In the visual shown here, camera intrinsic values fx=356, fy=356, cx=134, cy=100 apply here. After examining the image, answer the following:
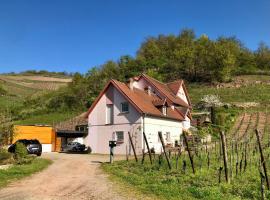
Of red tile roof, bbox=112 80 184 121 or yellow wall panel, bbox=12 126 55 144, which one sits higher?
red tile roof, bbox=112 80 184 121

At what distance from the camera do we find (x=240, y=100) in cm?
6662

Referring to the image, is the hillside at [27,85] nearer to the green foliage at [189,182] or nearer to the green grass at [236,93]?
the green grass at [236,93]

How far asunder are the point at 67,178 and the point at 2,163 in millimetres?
6726

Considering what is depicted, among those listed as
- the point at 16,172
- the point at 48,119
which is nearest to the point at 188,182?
the point at 16,172

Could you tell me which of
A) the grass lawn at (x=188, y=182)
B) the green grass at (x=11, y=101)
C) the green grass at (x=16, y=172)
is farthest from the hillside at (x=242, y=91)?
the green grass at (x=16, y=172)

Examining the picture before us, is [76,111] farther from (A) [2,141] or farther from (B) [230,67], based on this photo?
(A) [2,141]

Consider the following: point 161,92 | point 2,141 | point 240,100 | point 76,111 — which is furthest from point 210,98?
point 2,141

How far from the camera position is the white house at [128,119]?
36.2 m

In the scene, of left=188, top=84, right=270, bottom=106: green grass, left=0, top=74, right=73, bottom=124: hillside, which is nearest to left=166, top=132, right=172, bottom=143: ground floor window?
left=0, top=74, right=73, bottom=124: hillside

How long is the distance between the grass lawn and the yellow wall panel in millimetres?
24504

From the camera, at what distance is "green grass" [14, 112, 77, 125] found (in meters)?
61.0

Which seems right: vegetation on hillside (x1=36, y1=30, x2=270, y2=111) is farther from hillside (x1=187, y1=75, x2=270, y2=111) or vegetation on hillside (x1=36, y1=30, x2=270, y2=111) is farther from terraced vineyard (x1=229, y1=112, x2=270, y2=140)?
terraced vineyard (x1=229, y1=112, x2=270, y2=140)

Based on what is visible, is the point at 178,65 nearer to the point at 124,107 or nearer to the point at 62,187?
the point at 124,107

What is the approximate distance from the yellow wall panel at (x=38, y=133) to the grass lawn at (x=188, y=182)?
24504 millimetres
